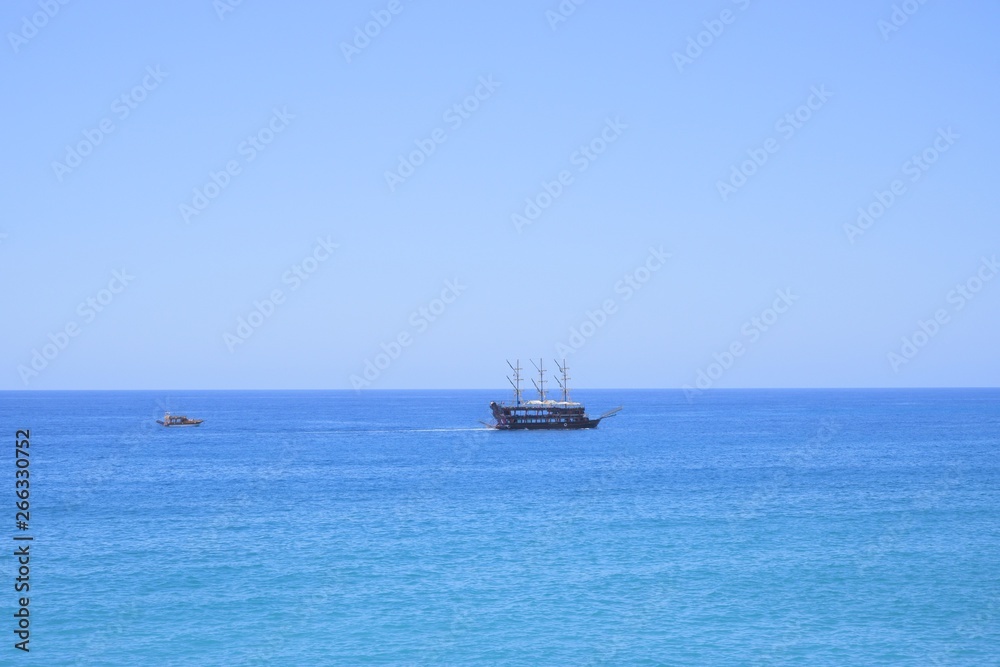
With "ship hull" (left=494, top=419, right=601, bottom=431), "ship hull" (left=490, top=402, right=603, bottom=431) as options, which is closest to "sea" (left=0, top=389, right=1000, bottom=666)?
"ship hull" (left=494, top=419, right=601, bottom=431)

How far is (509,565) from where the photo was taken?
3656 centimetres

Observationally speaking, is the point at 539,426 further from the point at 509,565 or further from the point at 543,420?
the point at 509,565

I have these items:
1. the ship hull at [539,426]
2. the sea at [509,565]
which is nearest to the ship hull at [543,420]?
the ship hull at [539,426]

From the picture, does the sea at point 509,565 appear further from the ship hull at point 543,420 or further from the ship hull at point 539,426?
the ship hull at point 543,420

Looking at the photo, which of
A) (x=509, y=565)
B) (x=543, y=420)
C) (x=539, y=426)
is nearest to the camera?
(x=509, y=565)

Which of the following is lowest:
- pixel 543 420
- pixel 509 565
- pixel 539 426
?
pixel 509 565

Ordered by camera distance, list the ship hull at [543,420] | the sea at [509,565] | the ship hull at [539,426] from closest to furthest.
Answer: the sea at [509,565], the ship hull at [539,426], the ship hull at [543,420]

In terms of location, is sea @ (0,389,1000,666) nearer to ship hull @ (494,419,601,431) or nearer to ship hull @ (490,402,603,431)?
ship hull @ (494,419,601,431)

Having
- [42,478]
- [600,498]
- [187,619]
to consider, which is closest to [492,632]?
[187,619]

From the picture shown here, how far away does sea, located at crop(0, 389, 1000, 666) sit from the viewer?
27438mm

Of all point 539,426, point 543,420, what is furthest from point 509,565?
point 543,420

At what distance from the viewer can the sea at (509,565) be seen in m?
27.4

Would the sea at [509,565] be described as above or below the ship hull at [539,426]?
below

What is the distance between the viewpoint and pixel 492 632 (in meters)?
28.7
